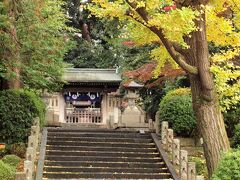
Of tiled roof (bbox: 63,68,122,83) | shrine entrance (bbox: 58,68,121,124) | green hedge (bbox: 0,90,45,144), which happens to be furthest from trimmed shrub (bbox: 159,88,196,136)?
tiled roof (bbox: 63,68,122,83)

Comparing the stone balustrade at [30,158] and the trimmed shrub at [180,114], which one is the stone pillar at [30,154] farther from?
the trimmed shrub at [180,114]

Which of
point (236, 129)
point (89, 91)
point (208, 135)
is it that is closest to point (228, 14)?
point (236, 129)

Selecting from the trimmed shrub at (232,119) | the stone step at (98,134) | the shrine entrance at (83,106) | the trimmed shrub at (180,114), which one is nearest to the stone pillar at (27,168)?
the stone step at (98,134)

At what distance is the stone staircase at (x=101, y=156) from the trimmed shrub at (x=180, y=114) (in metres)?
1.10

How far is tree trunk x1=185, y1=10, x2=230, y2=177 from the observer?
11.5m

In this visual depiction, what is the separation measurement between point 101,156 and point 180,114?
3.33 meters

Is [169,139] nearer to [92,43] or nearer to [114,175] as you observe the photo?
[114,175]

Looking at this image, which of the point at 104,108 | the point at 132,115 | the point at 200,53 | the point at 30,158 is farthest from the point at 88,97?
the point at 200,53

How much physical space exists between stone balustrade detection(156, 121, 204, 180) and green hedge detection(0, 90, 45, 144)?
15.3ft

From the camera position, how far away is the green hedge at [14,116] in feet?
55.4

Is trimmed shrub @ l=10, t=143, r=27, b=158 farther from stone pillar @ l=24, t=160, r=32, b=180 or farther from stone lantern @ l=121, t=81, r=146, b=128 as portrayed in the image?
stone lantern @ l=121, t=81, r=146, b=128

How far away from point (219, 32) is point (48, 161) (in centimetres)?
694

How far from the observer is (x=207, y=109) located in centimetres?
1161

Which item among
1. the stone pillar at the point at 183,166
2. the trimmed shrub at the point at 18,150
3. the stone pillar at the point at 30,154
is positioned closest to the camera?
the stone pillar at the point at 30,154
